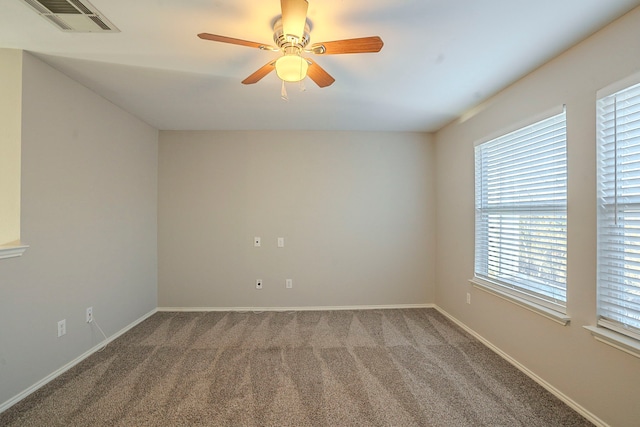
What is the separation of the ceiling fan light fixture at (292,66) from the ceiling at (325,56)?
0.27 m

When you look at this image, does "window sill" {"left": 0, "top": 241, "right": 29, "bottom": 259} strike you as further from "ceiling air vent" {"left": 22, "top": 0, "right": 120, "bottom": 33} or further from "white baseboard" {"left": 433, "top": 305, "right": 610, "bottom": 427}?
"white baseboard" {"left": 433, "top": 305, "right": 610, "bottom": 427}

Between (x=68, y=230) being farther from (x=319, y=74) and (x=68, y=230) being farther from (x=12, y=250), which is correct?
(x=319, y=74)

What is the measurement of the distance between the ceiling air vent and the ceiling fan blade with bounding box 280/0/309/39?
1118mm

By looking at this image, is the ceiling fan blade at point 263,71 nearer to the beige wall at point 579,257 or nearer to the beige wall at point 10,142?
the beige wall at point 10,142

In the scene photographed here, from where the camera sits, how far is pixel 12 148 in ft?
6.61

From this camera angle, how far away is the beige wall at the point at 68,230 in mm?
2035

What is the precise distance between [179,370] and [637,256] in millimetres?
3225

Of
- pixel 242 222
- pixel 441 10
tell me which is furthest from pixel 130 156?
pixel 441 10

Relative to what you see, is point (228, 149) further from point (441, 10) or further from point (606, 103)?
point (606, 103)

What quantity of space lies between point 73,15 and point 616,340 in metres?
3.64

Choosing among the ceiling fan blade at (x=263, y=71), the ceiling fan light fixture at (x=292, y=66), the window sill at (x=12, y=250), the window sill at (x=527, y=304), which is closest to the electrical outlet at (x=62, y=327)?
the window sill at (x=12, y=250)

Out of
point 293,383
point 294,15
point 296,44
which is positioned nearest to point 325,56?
point 296,44

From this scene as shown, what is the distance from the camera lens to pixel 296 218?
154 inches

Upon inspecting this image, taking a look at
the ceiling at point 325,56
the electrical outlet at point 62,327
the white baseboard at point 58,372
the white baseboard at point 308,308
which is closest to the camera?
the ceiling at point 325,56
